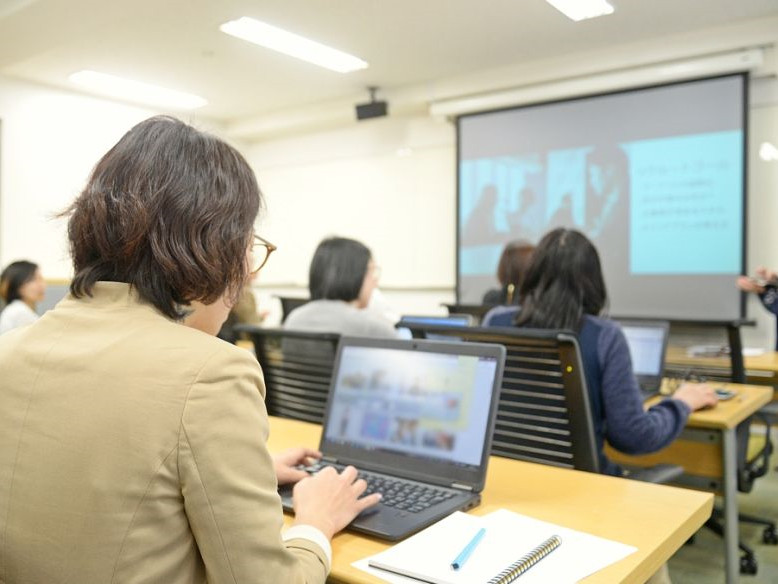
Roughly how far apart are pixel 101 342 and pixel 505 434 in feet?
4.50

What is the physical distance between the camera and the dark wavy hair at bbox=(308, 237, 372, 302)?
8.89ft

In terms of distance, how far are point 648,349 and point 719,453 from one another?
484mm

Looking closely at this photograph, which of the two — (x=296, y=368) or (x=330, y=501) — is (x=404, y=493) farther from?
(x=296, y=368)

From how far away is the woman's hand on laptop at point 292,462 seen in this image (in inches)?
51.4

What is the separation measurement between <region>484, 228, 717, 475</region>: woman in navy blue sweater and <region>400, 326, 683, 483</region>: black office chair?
12 cm

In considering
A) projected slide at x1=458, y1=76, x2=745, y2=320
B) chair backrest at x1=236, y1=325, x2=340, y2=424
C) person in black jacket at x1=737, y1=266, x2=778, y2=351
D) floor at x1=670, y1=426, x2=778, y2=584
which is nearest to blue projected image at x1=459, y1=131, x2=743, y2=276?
projected slide at x1=458, y1=76, x2=745, y2=320

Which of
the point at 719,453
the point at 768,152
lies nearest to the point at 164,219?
the point at 719,453

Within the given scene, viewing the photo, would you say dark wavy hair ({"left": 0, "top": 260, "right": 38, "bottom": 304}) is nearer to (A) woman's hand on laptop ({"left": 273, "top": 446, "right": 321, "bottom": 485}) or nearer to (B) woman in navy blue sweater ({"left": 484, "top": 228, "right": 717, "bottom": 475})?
(B) woman in navy blue sweater ({"left": 484, "top": 228, "right": 717, "bottom": 475})

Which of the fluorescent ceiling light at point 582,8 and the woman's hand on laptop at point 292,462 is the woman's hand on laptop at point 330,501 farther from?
the fluorescent ceiling light at point 582,8

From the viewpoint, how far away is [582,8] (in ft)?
15.1

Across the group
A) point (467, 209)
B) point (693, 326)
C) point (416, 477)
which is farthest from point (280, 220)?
point (416, 477)

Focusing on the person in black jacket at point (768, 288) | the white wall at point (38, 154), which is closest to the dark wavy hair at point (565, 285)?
the person in black jacket at point (768, 288)

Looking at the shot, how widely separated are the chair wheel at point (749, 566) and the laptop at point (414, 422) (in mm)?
1904

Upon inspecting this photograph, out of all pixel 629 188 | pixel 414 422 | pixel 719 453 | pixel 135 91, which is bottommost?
pixel 719 453
